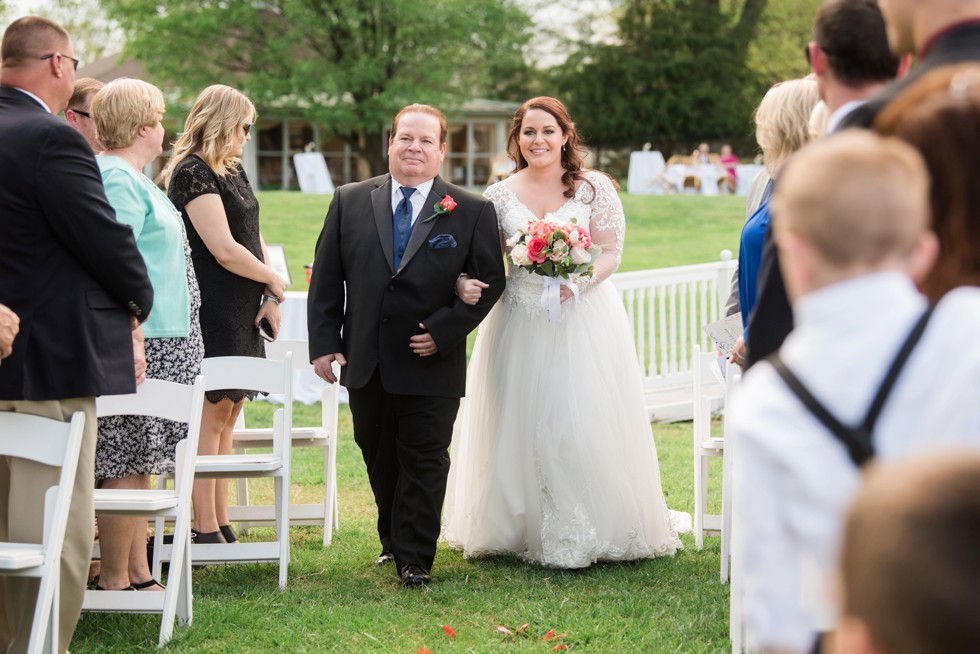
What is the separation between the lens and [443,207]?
20.6ft

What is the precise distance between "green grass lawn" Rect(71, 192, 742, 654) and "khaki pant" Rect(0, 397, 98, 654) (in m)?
0.65

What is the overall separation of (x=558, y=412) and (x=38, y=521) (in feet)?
9.89

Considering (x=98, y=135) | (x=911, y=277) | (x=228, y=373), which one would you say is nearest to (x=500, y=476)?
(x=228, y=373)

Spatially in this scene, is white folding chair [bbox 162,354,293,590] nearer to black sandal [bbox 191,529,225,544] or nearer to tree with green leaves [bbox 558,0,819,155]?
black sandal [bbox 191,529,225,544]

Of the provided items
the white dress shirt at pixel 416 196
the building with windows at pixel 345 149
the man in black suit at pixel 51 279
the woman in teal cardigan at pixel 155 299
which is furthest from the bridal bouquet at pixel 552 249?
the building with windows at pixel 345 149

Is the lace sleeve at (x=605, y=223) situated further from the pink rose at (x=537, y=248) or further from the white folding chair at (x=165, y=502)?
the white folding chair at (x=165, y=502)

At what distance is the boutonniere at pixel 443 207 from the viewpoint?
6289 mm

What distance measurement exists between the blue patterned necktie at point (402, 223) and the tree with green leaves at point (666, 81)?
4059 centimetres

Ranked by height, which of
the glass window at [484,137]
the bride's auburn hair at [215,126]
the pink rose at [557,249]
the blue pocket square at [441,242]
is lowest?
the pink rose at [557,249]

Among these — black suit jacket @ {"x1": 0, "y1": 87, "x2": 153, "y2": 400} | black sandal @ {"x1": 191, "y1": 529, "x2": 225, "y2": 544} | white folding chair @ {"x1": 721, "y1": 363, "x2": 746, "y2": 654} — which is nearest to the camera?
black suit jacket @ {"x1": 0, "y1": 87, "x2": 153, "y2": 400}

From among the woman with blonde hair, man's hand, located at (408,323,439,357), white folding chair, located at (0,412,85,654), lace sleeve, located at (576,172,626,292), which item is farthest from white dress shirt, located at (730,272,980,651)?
lace sleeve, located at (576,172,626,292)

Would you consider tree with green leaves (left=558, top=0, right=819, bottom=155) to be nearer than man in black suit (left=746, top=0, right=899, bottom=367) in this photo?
No

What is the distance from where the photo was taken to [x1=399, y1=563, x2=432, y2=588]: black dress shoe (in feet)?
20.1

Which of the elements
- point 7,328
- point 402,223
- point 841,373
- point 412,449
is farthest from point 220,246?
point 841,373
